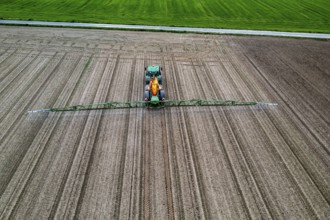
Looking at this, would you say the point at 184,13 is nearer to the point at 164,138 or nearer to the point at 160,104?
the point at 160,104

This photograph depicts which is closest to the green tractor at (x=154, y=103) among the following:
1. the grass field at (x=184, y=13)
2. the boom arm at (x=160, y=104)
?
the boom arm at (x=160, y=104)

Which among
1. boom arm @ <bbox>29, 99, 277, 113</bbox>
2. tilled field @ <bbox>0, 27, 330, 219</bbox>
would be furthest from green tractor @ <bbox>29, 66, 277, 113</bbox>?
tilled field @ <bbox>0, 27, 330, 219</bbox>

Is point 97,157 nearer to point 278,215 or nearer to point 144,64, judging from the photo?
point 278,215

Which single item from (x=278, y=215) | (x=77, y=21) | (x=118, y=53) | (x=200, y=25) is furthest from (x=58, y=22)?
(x=278, y=215)

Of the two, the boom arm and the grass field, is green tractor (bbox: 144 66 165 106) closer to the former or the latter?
the boom arm

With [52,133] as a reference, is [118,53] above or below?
above
